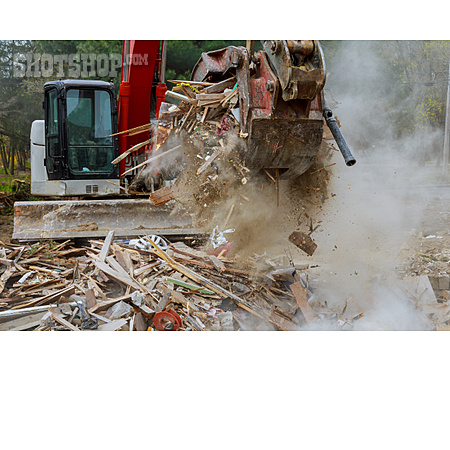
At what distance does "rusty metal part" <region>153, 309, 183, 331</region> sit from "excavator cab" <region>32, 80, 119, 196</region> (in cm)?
209

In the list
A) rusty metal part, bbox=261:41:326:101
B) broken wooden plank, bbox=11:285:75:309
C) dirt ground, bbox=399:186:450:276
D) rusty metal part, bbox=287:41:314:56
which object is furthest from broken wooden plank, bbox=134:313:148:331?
dirt ground, bbox=399:186:450:276

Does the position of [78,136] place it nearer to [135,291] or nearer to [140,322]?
[135,291]

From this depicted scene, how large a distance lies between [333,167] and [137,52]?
95.6 inches

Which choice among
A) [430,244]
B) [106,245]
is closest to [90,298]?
[106,245]

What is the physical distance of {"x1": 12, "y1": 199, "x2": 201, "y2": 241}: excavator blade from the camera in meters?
4.44

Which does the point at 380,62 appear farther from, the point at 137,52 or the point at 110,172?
the point at 110,172

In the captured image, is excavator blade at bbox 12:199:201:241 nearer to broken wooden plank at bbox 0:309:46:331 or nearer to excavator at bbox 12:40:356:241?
excavator at bbox 12:40:356:241

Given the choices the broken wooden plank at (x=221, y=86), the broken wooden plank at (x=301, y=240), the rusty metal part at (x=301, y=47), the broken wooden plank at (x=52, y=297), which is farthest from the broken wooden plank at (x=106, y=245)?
the rusty metal part at (x=301, y=47)

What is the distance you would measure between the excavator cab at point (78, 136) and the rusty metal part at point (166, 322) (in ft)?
6.87

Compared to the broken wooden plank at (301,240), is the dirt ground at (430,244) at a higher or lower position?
lower

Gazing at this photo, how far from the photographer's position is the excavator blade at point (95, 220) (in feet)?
14.6

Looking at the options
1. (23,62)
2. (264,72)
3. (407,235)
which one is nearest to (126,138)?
(23,62)

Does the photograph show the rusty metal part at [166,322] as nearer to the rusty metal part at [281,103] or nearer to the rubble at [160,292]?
the rubble at [160,292]

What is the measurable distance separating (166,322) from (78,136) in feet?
7.80
